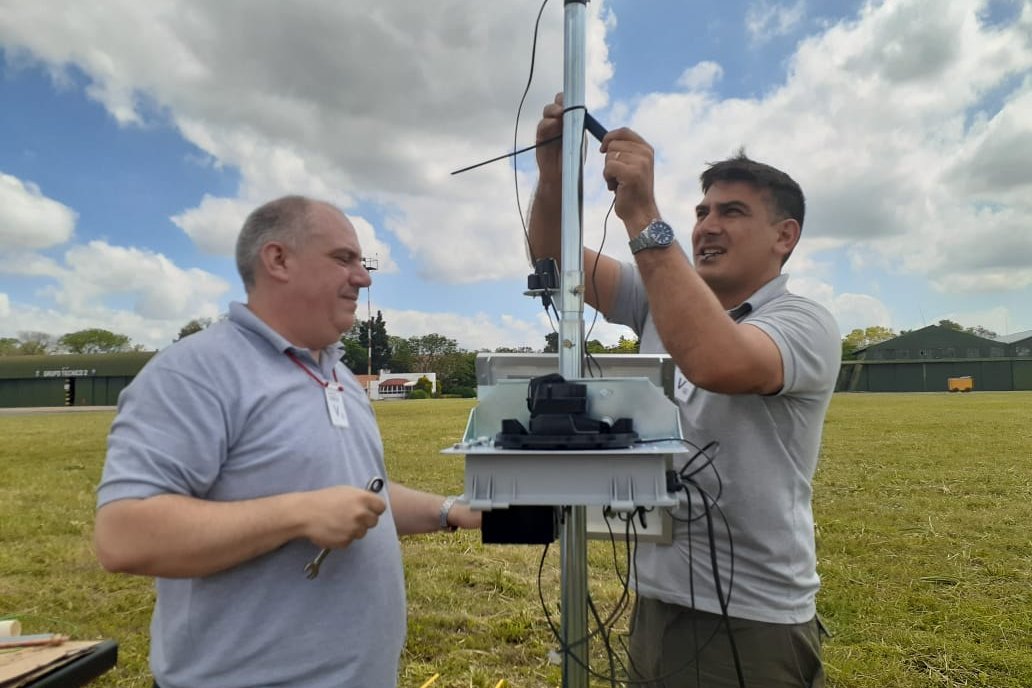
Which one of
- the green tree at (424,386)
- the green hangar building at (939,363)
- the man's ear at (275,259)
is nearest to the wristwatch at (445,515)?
the man's ear at (275,259)

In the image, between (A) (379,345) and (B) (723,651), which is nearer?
(B) (723,651)

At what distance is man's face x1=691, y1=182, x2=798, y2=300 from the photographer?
6.75 feet

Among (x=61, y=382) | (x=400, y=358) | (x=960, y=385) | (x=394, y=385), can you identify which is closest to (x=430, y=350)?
(x=400, y=358)

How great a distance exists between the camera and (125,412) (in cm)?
159

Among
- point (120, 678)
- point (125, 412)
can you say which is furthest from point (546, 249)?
point (120, 678)

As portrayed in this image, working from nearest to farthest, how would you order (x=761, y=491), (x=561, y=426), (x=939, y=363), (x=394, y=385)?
(x=561, y=426) < (x=761, y=491) < (x=939, y=363) < (x=394, y=385)

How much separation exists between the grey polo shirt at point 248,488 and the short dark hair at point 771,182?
1.45 m

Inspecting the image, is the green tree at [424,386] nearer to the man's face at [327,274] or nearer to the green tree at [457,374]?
the green tree at [457,374]

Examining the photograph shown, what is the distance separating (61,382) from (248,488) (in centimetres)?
6499

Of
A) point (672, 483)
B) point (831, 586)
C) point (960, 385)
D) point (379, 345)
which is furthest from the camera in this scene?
point (379, 345)

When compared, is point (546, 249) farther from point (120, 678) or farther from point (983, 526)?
point (983, 526)

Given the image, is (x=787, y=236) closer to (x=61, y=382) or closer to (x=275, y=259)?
(x=275, y=259)

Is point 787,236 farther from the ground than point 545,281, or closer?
farther from the ground

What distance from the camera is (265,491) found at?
171cm
